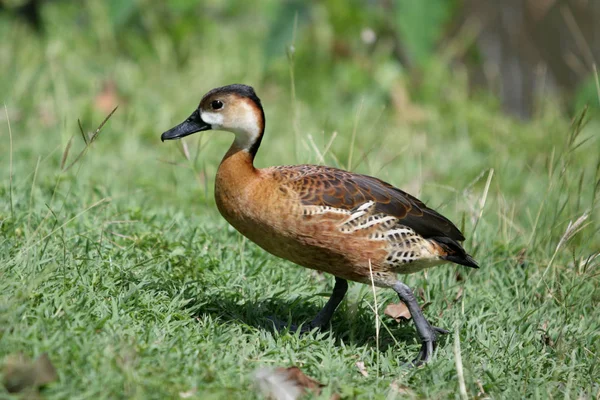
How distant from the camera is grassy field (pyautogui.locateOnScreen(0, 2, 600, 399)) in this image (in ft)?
10.5

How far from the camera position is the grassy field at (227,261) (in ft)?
10.5

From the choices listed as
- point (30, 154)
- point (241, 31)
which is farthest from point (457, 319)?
point (241, 31)

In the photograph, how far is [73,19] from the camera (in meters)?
8.32

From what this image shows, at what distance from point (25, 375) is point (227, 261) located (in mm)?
1720

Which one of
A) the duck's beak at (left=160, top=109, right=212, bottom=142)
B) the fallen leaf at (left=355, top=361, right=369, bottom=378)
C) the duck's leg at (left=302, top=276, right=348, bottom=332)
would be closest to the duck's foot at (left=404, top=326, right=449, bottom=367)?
the fallen leaf at (left=355, top=361, right=369, bottom=378)

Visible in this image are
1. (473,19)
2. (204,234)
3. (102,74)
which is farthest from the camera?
(473,19)

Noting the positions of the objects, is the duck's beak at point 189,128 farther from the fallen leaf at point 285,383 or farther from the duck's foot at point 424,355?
the duck's foot at point 424,355

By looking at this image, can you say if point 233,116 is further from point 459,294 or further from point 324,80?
point 324,80

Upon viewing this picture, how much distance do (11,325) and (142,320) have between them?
643mm

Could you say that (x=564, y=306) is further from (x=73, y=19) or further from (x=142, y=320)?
(x=73, y=19)

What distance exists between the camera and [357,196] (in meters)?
3.67

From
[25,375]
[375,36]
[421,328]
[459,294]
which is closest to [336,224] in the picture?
[421,328]

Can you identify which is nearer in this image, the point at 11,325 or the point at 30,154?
the point at 11,325

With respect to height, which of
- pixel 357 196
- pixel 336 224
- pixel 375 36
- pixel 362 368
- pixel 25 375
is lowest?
pixel 362 368
